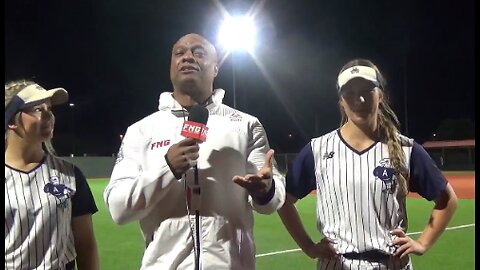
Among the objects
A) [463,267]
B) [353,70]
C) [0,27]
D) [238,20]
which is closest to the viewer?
[0,27]

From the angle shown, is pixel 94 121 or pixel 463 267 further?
pixel 94 121

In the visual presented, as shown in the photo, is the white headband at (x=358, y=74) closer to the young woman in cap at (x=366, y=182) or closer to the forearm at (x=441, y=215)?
the young woman in cap at (x=366, y=182)

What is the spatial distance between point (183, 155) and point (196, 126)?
5.3 inches

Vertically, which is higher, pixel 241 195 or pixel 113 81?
pixel 113 81

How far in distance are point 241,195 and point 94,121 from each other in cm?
5237

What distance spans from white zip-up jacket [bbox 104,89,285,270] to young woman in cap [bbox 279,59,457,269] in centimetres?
37

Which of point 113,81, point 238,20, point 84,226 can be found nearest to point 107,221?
point 238,20

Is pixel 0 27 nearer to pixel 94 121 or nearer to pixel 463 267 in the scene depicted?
A: pixel 463 267

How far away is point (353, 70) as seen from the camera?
3285 mm

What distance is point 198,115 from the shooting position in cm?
274

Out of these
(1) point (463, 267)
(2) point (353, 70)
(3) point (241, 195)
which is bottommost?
(1) point (463, 267)

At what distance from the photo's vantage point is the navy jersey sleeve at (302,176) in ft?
11.0

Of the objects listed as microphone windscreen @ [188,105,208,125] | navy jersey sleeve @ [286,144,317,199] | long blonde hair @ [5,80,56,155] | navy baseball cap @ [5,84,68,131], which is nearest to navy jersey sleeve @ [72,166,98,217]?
long blonde hair @ [5,80,56,155]

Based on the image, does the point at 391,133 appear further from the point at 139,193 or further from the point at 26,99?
the point at 26,99
